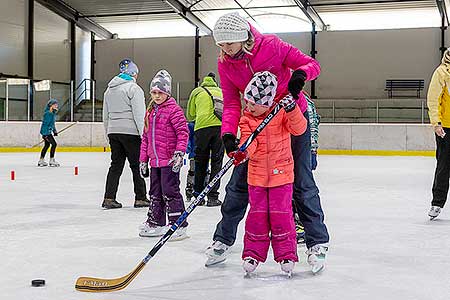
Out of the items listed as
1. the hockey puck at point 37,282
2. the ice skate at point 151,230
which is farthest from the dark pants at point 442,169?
the hockey puck at point 37,282

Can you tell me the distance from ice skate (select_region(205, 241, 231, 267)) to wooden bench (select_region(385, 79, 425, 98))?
20.4m

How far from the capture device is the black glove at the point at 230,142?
313 centimetres

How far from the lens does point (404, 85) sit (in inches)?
906

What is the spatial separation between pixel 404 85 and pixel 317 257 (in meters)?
20.7

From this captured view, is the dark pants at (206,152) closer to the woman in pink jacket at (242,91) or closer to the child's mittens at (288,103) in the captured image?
the woman in pink jacket at (242,91)

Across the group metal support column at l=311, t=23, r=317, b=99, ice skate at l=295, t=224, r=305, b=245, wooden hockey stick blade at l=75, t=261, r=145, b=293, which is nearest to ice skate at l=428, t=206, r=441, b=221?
ice skate at l=295, t=224, r=305, b=245

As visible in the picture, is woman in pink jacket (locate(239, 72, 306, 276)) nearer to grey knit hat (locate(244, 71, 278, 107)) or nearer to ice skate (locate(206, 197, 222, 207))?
grey knit hat (locate(244, 71, 278, 107))

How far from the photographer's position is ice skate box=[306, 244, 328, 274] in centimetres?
329

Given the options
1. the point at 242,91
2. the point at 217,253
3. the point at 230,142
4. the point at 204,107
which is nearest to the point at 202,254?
the point at 217,253

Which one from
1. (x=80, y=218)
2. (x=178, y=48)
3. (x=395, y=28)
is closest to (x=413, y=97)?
(x=395, y=28)

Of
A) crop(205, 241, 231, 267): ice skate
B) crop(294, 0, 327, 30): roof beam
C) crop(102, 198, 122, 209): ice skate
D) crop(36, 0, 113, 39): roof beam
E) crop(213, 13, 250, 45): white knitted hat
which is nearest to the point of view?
crop(213, 13, 250, 45): white knitted hat

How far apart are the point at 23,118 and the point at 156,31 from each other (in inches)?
391

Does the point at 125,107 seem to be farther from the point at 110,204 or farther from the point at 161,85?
the point at 161,85

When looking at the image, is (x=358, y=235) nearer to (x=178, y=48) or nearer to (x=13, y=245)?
(x=13, y=245)
